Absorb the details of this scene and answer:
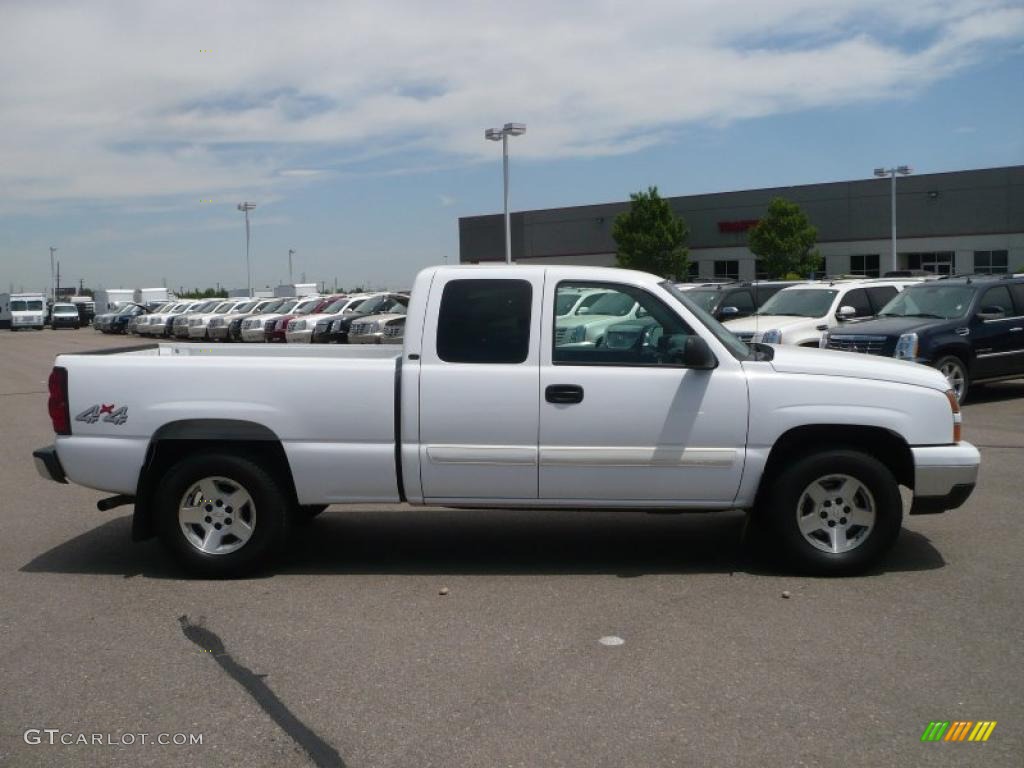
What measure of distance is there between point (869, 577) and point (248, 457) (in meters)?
3.90

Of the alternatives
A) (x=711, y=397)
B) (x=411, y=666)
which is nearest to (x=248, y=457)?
(x=411, y=666)

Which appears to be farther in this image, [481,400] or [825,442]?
[825,442]

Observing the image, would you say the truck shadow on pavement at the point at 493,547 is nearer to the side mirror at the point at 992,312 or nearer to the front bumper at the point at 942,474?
the front bumper at the point at 942,474

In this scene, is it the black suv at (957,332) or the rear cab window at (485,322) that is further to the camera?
the black suv at (957,332)

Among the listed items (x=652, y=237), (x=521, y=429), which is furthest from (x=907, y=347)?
(x=652, y=237)

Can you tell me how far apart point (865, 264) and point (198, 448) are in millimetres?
57554

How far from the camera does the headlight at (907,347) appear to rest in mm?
14648

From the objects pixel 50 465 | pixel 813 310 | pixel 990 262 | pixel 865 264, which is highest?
pixel 865 264

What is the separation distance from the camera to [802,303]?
59.7 feet

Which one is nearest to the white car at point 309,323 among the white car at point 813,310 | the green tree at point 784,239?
the white car at point 813,310

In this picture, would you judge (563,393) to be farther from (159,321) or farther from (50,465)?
(159,321)

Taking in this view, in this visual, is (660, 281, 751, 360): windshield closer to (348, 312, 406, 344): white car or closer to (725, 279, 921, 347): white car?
(725, 279, 921, 347): white car

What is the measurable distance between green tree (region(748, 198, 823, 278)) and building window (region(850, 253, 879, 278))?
465cm

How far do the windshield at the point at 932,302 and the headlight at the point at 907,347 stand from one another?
1204 mm
